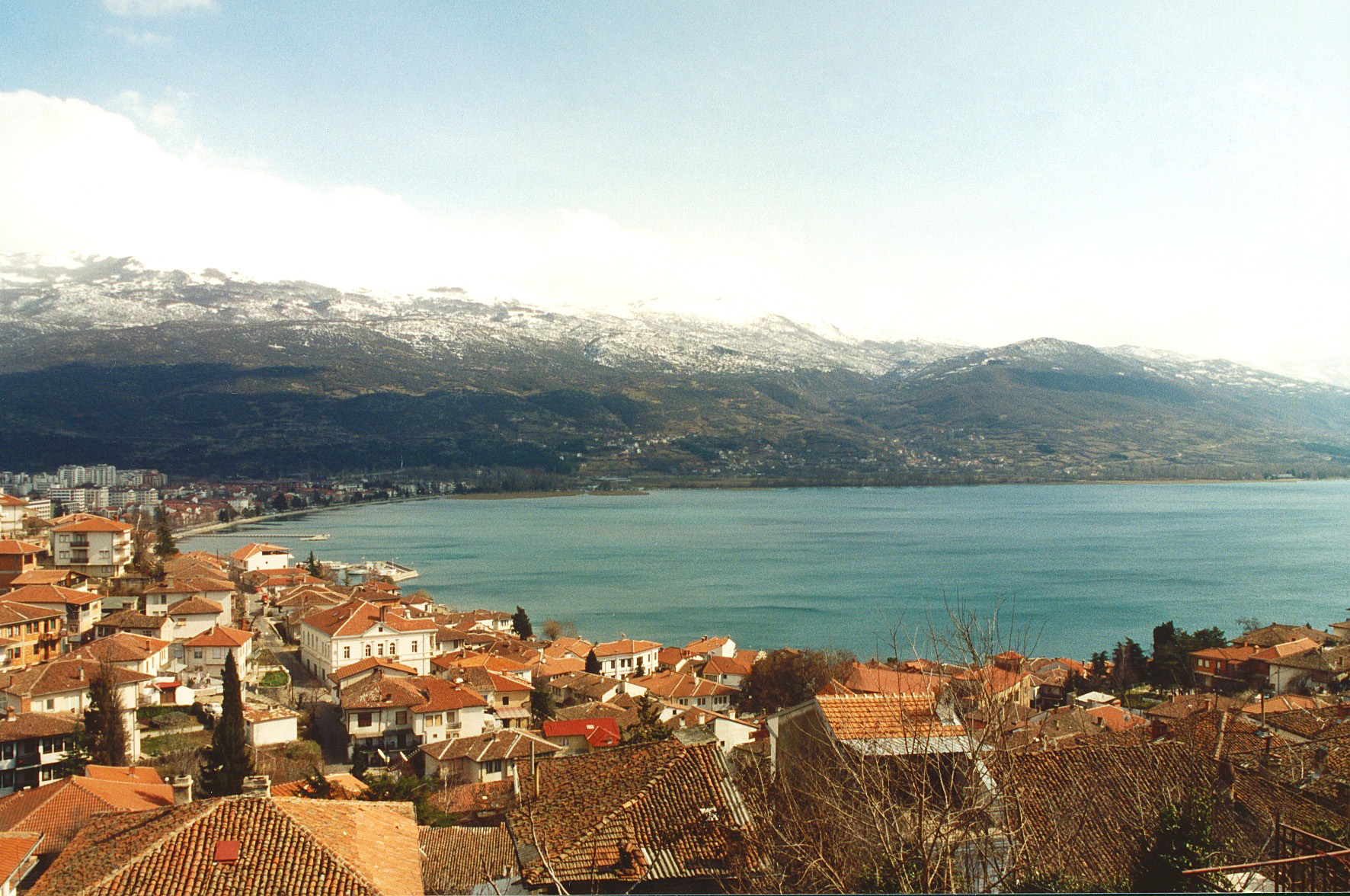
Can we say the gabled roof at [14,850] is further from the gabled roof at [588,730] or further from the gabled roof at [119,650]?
the gabled roof at [119,650]

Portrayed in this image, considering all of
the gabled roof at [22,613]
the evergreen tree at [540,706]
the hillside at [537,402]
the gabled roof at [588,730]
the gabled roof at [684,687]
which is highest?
the hillside at [537,402]

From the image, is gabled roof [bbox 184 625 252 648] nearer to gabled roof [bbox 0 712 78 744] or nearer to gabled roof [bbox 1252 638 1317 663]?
gabled roof [bbox 0 712 78 744]

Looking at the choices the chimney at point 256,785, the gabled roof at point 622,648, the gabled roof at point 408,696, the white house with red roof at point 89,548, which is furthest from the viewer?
the white house with red roof at point 89,548

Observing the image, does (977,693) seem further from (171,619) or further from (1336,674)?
(171,619)

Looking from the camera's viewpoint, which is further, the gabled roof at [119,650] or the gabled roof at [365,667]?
the gabled roof at [365,667]

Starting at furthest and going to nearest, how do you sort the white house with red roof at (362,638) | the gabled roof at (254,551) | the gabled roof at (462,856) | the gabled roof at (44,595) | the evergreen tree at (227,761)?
the gabled roof at (254,551) → the white house with red roof at (362,638) → the gabled roof at (44,595) → the evergreen tree at (227,761) → the gabled roof at (462,856)

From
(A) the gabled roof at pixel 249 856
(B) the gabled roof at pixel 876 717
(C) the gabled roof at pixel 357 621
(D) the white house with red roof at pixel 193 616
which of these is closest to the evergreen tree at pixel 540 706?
(C) the gabled roof at pixel 357 621

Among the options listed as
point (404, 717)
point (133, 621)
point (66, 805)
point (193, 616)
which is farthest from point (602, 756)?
point (193, 616)

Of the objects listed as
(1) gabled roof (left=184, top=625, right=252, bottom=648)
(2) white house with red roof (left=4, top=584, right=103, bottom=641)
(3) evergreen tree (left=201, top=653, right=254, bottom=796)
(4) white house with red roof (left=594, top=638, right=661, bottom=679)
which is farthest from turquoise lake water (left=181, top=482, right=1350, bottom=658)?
(2) white house with red roof (left=4, top=584, right=103, bottom=641)

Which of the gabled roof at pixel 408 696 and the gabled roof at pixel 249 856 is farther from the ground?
the gabled roof at pixel 249 856
